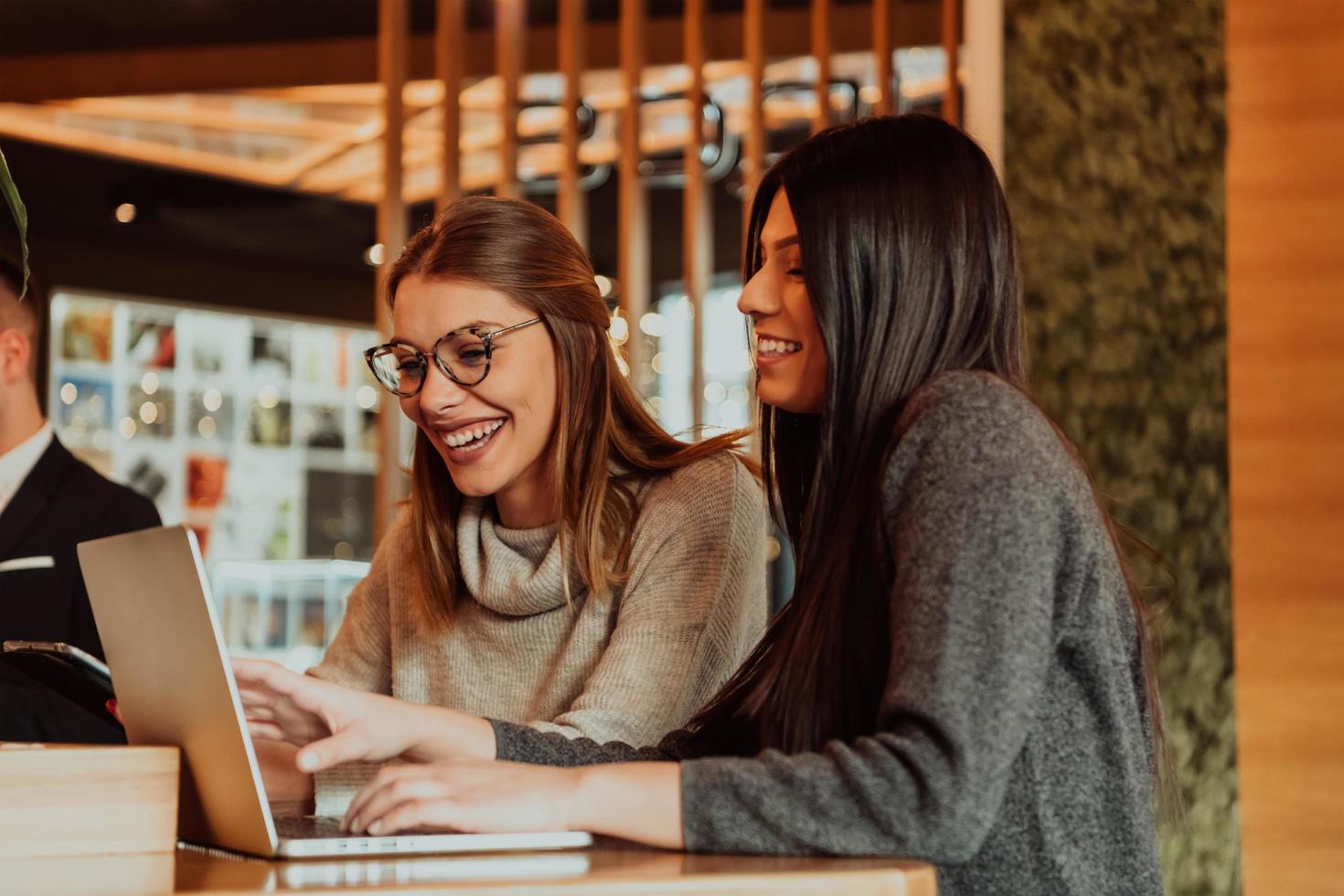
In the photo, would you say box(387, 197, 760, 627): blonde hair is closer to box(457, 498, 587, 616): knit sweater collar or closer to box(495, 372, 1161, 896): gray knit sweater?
box(457, 498, 587, 616): knit sweater collar

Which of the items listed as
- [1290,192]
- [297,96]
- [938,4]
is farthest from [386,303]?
[297,96]

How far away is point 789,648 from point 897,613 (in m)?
0.17

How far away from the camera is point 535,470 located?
1.97m

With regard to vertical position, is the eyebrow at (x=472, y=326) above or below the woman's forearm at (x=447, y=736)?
above

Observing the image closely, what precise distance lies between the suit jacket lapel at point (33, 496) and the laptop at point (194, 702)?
158 centimetres

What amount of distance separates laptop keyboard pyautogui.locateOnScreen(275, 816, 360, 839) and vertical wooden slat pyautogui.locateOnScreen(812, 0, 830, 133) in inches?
111

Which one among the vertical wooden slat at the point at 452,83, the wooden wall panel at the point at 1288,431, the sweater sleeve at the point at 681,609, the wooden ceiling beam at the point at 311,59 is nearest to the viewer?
the sweater sleeve at the point at 681,609

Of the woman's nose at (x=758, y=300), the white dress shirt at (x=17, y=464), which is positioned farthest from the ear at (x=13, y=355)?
the woman's nose at (x=758, y=300)

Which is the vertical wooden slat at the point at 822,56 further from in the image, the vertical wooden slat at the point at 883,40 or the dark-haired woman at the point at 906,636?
the dark-haired woman at the point at 906,636

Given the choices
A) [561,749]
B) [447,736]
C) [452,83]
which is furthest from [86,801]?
[452,83]

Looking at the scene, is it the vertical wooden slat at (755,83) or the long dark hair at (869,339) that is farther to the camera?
the vertical wooden slat at (755,83)

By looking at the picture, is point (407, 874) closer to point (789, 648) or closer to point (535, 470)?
point (789, 648)

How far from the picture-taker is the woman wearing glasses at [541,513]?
1793 mm

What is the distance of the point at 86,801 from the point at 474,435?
3.03 feet
